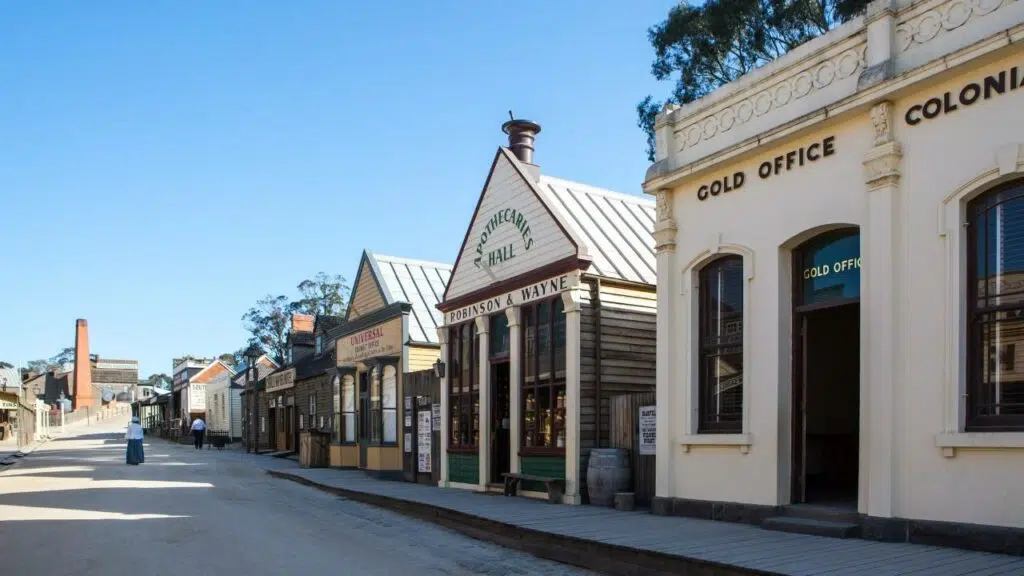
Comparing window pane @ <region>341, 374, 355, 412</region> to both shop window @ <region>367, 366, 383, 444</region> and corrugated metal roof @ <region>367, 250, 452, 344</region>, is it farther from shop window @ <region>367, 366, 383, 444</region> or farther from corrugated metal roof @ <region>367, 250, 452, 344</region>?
corrugated metal roof @ <region>367, 250, 452, 344</region>

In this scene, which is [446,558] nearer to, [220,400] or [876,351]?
[876,351]

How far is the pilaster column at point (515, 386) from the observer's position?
51.4ft

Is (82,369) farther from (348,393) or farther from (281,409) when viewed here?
(348,393)

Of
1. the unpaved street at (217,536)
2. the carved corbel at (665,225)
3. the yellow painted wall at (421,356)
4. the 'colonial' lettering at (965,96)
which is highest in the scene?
the 'colonial' lettering at (965,96)

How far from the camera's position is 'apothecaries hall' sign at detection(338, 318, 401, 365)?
74.5 feet

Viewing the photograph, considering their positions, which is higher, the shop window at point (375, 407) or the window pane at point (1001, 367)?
the window pane at point (1001, 367)

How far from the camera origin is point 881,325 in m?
A: 8.77

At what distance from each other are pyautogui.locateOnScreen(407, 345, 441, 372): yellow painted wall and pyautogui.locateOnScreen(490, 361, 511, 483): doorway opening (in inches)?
205

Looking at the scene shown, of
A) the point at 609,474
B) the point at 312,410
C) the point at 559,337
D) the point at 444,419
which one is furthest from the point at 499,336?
the point at 312,410

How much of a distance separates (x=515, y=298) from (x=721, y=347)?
5516 mm

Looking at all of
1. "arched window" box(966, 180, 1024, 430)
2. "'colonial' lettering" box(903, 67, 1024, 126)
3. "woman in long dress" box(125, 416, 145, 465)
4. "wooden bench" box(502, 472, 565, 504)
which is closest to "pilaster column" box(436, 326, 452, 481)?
"wooden bench" box(502, 472, 565, 504)

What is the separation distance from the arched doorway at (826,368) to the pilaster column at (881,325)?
1.89 ft

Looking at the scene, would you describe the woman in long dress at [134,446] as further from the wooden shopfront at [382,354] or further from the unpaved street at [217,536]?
the unpaved street at [217,536]

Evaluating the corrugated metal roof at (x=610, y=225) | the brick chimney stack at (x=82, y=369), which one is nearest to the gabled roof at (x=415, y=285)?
the corrugated metal roof at (x=610, y=225)
